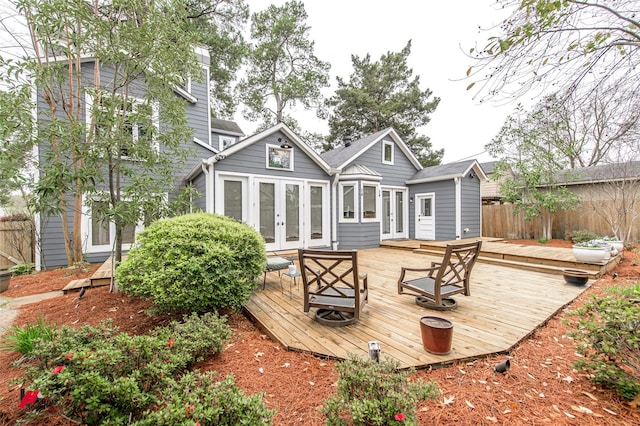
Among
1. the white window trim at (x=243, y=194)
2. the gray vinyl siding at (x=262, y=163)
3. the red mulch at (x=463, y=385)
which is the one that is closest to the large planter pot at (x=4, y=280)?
the red mulch at (x=463, y=385)

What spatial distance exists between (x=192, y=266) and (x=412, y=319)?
9.45 ft

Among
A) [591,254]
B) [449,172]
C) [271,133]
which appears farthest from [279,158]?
[591,254]

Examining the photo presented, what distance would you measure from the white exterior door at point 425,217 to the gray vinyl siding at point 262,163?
207 inches

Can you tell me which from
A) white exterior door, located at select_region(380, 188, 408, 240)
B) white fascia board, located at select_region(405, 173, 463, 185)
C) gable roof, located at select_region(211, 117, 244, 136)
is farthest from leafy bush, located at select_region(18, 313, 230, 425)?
gable roof, located at select_region(211, 117, 244, 136)

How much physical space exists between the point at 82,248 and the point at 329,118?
1753cm

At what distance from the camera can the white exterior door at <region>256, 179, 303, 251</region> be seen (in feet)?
26.9

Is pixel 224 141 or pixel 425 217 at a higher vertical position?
pixel 224 141

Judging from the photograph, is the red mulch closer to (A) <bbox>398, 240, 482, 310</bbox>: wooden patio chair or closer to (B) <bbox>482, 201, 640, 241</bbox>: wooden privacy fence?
(A) <bbox>398, 240, 482, 310</bbox>: wooden patio chair

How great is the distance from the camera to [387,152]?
38.7 ft

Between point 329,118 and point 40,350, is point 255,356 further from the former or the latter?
point 329,118

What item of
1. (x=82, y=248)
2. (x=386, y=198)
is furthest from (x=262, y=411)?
(x=386, y=198)

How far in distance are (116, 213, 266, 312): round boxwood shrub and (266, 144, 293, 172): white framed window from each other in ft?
15.9

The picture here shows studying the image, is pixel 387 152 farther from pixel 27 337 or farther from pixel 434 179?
pixel 27 337

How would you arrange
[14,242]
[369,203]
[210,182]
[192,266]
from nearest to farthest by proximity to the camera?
[192,266] → [14,242] → [210,182] → [369,203]
